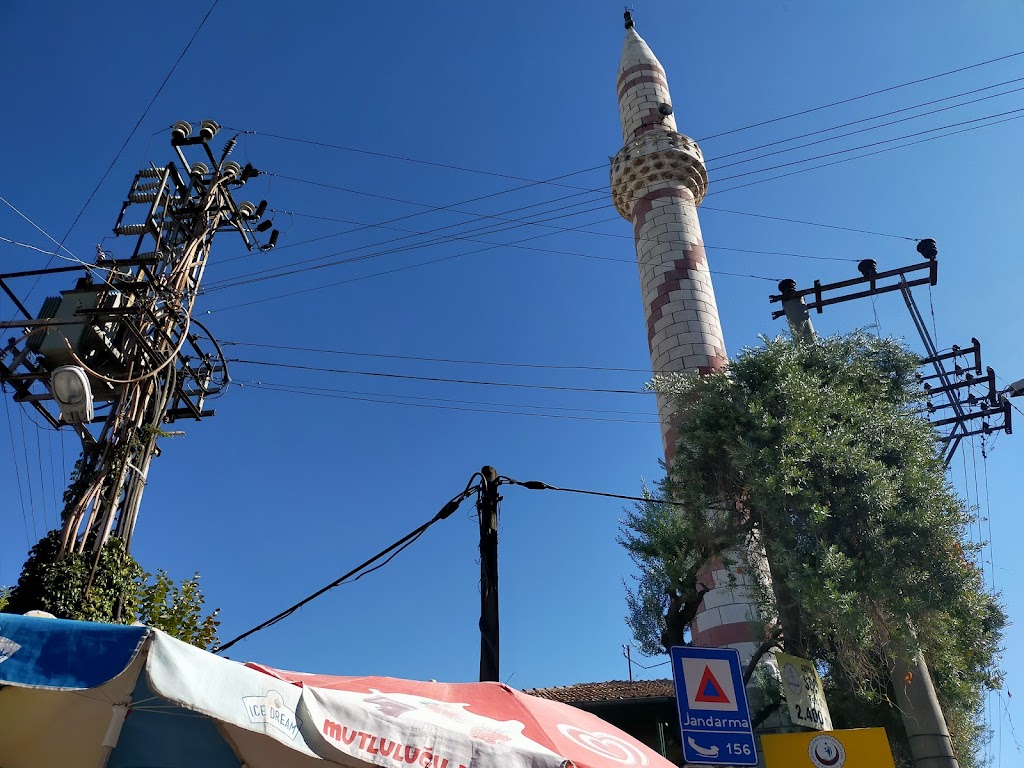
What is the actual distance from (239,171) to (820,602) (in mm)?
13697

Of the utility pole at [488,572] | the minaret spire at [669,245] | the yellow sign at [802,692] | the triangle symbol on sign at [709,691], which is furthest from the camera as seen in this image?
the minaret spire at [669,245]

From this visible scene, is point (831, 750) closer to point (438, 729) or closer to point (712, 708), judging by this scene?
point (712, 708)

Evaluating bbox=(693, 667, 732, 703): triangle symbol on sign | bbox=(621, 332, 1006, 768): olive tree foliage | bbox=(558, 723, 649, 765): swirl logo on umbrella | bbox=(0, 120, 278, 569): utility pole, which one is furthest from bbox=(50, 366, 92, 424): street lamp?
bbox=(621, 332, 1006, 768): olive tree foliage

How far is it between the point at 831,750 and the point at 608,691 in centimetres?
918

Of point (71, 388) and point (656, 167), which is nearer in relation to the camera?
point (71, 388)

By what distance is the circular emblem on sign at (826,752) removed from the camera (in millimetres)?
8703

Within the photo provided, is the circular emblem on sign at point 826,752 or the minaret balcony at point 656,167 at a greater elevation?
the minaret balcony at point 656,167

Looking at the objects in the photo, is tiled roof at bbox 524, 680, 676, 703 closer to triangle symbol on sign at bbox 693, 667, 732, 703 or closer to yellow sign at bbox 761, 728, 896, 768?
yellow sign at bbox 761, 728, 896, 768

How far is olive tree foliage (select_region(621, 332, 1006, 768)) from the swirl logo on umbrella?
5.57 m

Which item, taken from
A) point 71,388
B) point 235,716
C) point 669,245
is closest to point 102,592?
point 71,388

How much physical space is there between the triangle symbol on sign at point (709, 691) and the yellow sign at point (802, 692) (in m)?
3.84

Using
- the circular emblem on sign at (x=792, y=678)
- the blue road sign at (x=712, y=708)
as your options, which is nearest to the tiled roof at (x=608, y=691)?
the circular emblem on sign at (x=792, y=678)

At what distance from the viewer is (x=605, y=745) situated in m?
5.98

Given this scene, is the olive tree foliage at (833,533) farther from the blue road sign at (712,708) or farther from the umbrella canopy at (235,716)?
the umbrella canopy at (235,716)
